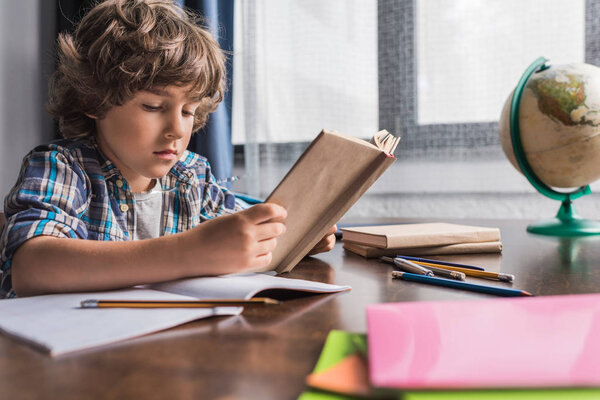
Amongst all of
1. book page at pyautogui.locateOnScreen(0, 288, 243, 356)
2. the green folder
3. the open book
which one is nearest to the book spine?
the open book

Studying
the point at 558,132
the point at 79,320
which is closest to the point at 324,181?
the point at 79,320

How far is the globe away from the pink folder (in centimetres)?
66

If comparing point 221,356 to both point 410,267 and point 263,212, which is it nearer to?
point 263,212

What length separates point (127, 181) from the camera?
2.92ft

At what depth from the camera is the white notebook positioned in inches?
14.0

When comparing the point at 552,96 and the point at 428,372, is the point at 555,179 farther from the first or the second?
the point at 428,372

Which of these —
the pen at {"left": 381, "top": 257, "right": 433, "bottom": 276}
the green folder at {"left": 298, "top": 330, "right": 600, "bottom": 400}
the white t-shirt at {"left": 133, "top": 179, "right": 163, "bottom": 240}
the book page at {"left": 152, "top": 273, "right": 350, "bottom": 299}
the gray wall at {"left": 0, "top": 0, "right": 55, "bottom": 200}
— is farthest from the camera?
the gray wall at {"left": 0, "top": 0, "right": 55, "bottom": 200}

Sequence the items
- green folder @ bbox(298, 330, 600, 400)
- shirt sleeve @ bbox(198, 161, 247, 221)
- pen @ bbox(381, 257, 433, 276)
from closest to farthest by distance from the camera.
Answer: green folder @ bbox(298, 330, 600, 400)
pen @ bbox(381, 257, 433, 276)
shirt sleeve @ bbox(198, 161, 247, 221)

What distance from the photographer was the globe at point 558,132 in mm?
942

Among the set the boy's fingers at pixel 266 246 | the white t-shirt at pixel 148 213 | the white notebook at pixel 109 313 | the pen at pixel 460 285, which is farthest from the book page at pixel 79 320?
the white t-shirt at pixel 148 213

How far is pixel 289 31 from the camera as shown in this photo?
5.68 feet

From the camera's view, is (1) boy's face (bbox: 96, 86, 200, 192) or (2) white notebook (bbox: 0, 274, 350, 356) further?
(1) boy's face (bbox: 96, 86, 200, 192)

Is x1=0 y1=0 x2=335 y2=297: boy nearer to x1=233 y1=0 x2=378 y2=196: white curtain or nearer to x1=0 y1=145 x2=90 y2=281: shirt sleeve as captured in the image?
x1=0 y1=145 x2=90 y2=281: shirt sleeve

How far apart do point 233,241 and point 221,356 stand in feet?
0.70
